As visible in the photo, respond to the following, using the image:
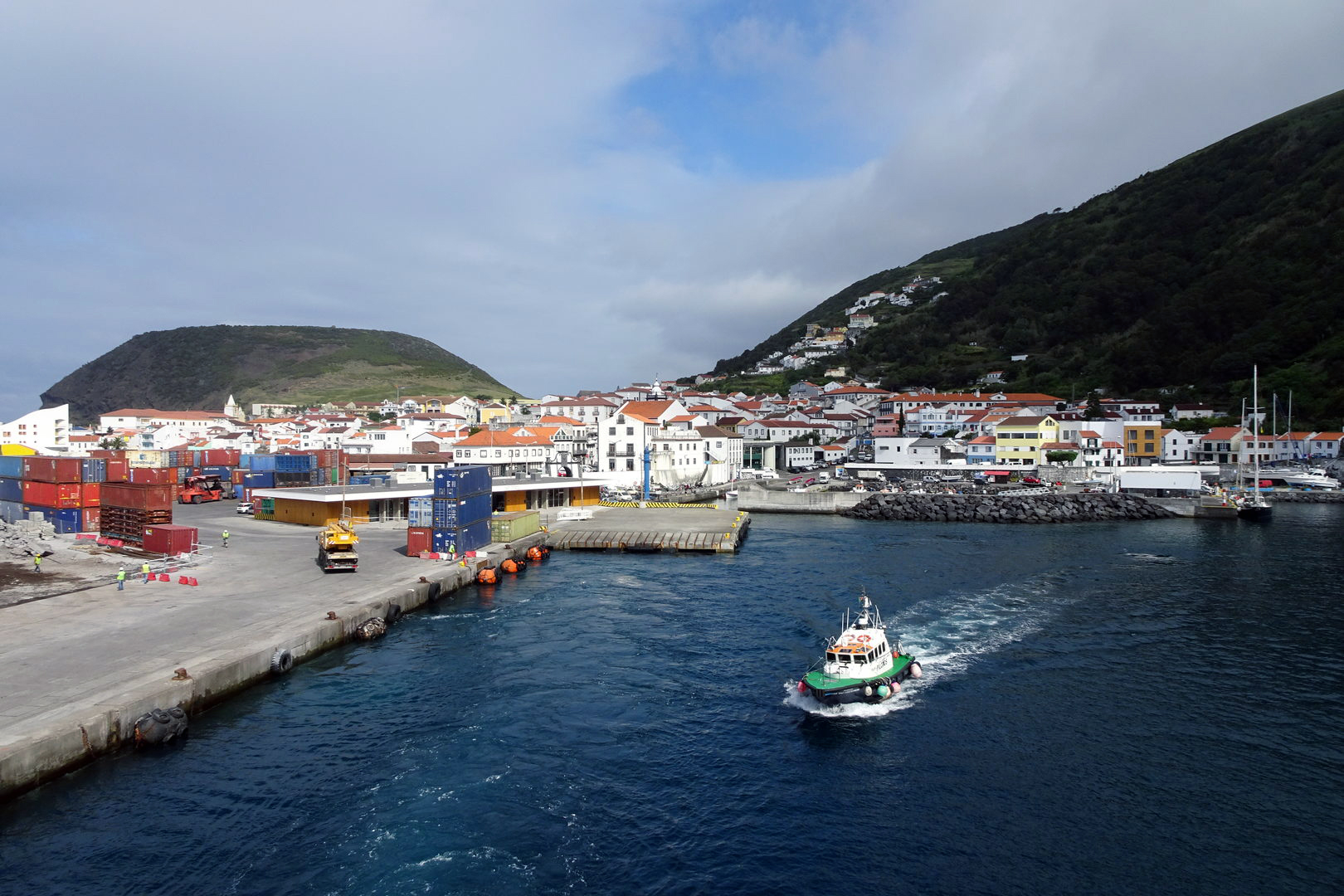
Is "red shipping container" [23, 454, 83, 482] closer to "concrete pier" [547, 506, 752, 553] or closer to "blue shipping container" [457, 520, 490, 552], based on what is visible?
"blue shipping container" [457, 520, 490, 552]

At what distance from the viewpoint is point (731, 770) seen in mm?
16641

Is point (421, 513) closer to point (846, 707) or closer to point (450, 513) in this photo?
point (450, 513)

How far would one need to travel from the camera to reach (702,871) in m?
13.0

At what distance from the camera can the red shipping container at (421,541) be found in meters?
36.2

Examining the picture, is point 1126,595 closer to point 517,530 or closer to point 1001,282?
point 517,530

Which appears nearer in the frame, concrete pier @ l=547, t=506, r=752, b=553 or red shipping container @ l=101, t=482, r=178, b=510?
red shipping container @ l=101, t=482, r=178, b=510

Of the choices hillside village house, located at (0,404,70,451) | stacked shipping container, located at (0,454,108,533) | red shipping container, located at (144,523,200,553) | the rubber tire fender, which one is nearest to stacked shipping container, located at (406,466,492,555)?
red shipping container, located at (144,523,200,553)

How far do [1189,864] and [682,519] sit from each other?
40.5 m

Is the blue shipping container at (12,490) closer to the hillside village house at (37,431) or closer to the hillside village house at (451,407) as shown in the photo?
the hillside village house at (37,431)

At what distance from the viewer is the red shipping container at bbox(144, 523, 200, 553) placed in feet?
106

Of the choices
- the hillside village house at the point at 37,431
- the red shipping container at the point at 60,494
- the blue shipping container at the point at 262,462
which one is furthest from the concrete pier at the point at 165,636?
the hillside village house at the point at 37,431

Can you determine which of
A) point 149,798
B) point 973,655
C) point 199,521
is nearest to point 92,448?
point 199,521

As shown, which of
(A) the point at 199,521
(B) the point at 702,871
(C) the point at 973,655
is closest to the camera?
(B) the point at 702,871

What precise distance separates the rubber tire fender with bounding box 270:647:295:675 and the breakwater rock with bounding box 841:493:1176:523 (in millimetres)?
48211
